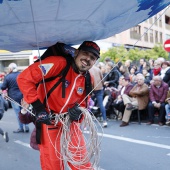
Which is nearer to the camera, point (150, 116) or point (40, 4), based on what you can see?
point (40, 4)

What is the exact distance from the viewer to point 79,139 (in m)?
2.83

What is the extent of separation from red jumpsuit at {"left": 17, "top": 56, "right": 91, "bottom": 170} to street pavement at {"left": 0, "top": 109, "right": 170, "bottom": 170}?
1.82 meters

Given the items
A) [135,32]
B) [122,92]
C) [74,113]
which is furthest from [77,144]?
[135,32]

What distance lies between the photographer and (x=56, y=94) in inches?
107

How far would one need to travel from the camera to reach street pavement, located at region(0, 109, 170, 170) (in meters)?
4.53

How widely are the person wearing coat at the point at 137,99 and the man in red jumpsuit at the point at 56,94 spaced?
16.6 feet

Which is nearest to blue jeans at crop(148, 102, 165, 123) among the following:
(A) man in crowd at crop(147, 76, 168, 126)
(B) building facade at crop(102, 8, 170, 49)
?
(A) man in crowd at crop(147, 76, 168, 126)

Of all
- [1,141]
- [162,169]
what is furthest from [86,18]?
[1,141]

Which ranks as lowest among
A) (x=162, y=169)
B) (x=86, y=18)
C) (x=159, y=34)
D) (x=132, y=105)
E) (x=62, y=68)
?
(x=162, y=169)

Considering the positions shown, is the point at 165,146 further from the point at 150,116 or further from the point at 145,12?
the point at 145,12

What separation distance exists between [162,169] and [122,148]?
126cm

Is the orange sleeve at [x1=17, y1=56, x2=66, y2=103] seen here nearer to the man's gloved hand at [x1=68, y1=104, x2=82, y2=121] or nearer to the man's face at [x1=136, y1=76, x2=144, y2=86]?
the man's gloved hand at [x1=68, y1=104, x2=82, y2=121]

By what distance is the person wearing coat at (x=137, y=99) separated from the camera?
25.5 feet

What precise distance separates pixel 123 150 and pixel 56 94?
300 centimetres
